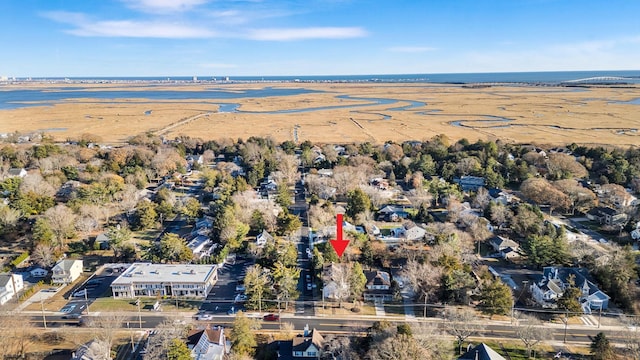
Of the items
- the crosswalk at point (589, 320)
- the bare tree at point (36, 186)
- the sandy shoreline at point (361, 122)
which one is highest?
the sandy shoreline at point (361, 122)

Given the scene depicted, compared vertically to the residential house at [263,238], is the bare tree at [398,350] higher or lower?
higher

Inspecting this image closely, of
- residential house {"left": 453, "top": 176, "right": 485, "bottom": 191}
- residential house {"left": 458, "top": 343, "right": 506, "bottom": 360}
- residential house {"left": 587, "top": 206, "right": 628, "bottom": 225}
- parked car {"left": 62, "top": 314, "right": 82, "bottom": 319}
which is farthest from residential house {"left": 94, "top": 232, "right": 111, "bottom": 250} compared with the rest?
residential house {"left": 587, "top": 206, "right": 628, "bottom": 225}

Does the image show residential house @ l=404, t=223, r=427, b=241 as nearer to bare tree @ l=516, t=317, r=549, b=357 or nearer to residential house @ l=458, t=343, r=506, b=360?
bare tree @ l=516, t=317, r=549, b=357

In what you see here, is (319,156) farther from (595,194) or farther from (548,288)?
(548,288)

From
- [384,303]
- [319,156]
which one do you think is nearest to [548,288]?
[384,303]

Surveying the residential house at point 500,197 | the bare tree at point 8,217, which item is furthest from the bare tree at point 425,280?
the bare tree at point 8,217

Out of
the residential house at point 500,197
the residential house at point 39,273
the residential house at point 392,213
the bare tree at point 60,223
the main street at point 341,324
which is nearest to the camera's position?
the main street at point 341,324

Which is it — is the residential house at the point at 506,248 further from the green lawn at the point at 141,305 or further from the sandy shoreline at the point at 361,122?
the sandy shoreline at the point at 361,122

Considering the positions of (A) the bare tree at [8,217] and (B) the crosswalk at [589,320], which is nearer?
(B) the crosswalk at [589,320]
